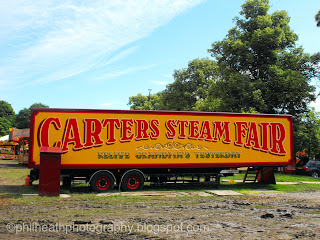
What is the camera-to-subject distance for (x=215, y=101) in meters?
40.0

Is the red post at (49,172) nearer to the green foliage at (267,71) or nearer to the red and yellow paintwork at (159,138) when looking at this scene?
the red and yellow paintwork at (159,138)

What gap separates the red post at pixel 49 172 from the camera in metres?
13.7

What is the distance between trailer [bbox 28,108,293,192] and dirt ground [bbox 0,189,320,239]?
2.31 metres

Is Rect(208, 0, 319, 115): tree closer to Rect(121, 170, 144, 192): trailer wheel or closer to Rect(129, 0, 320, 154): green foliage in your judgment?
Rect(129, 0, 320, 154): green foliage

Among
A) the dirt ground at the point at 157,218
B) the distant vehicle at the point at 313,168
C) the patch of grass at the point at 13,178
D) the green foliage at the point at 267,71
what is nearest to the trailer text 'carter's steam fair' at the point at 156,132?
the dirt ground at the point at 157,218

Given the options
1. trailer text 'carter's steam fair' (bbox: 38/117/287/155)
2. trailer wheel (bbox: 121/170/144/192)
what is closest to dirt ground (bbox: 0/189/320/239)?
trailer wheel (bbox: 121/170/144/192)

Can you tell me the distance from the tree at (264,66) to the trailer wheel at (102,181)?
63.4ft

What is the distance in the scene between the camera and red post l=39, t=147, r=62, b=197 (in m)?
13.7

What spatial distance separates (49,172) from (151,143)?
4.84 metres

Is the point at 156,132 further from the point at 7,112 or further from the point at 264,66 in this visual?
the point at 7,112

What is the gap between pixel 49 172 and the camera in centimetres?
1390

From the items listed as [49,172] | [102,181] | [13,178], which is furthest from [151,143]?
[13,178]

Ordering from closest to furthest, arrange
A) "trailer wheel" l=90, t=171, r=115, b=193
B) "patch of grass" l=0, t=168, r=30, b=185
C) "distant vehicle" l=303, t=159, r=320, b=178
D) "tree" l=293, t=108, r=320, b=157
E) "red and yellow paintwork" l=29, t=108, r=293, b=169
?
"red and yellow paintwork" l=29, t=108, r=293, b=169 → "trailer wheel" l=90, t=171, r=115, b=193 → "patch of grass" l=0, t=168, r=30, b=185 → "distant vehicle" l=303, t=159, r=320, b=178 → "tree" l=293, t=108, r=320, b=157

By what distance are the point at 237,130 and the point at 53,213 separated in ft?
34.1
